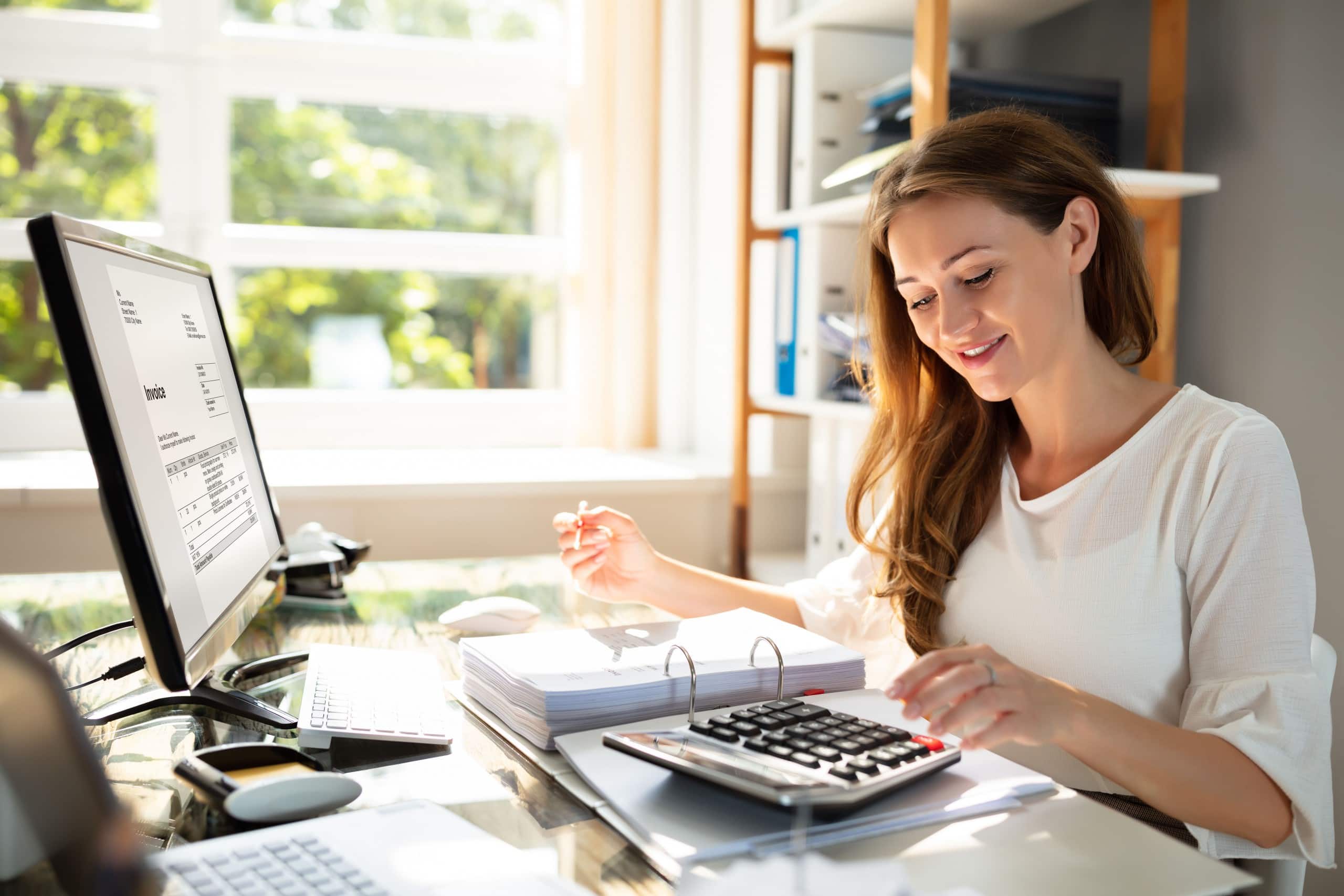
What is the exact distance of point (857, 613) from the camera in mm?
1295

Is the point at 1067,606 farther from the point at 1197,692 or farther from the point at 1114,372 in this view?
the point at 1114,372

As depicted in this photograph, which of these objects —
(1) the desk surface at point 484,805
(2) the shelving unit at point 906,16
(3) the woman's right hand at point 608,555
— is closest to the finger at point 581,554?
(3) the woman's right hand at point 608,555

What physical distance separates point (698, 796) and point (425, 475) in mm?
1581

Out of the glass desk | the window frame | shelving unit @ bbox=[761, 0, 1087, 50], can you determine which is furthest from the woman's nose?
the window frame

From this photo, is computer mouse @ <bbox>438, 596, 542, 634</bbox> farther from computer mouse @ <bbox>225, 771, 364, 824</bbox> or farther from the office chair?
the office chair

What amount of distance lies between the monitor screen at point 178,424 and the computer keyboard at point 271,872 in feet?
0.62

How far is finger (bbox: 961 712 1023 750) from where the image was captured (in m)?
0.71

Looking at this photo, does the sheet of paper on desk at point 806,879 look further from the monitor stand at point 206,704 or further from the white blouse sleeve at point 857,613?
the white blouse sleeve at point 857,613

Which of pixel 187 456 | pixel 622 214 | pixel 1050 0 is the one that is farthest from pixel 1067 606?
pixel 622 214

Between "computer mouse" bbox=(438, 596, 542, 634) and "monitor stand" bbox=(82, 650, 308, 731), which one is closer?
"monitor stand" bbox=(82, 650, 308, 731)

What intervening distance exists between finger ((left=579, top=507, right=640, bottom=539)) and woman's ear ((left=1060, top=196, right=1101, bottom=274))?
568mm

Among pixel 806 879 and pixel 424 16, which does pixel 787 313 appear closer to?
pixel 424 16

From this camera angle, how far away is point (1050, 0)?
1800 millimetres

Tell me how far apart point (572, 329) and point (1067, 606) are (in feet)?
5.79
